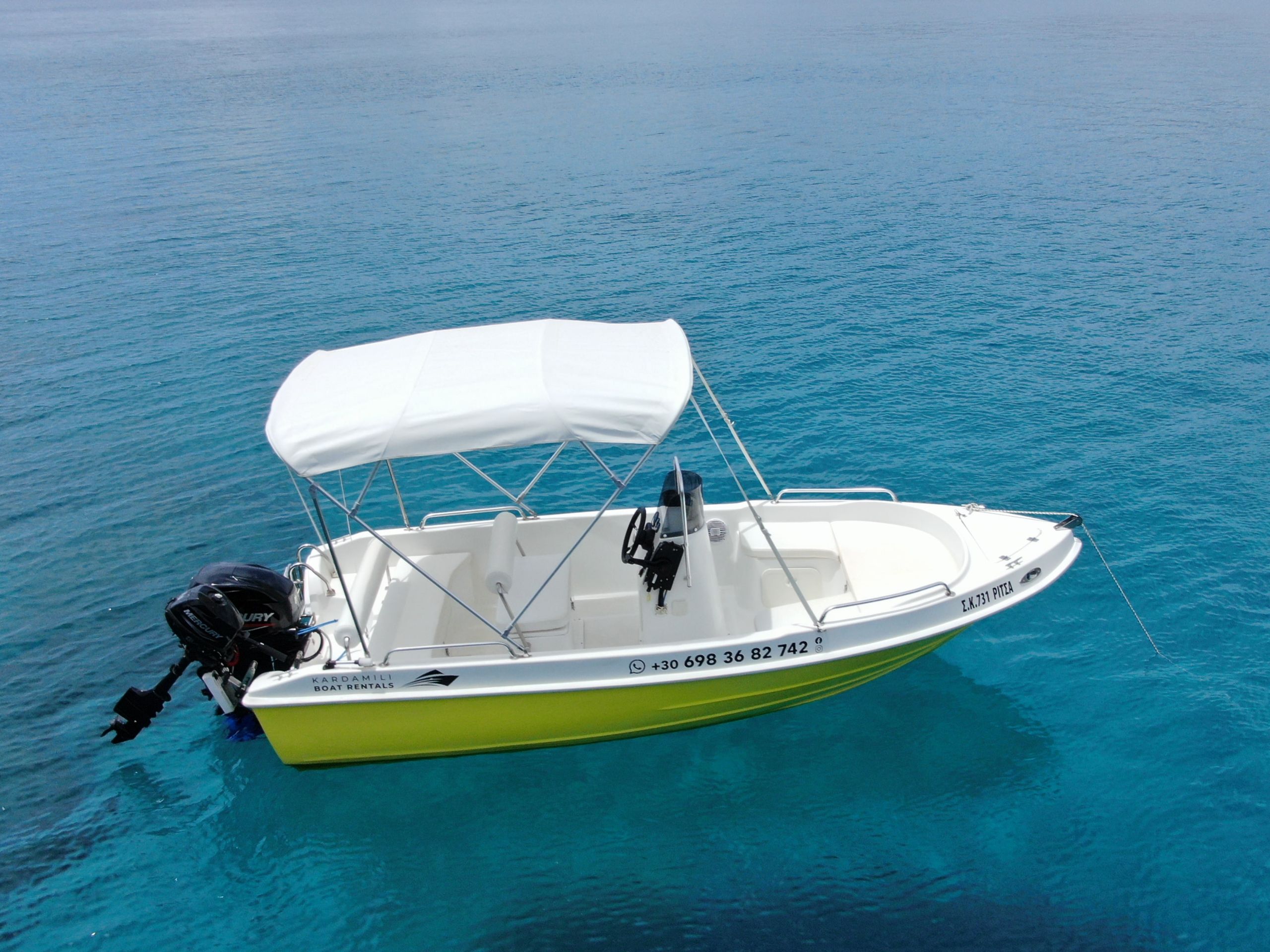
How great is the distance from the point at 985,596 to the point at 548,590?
422 cm

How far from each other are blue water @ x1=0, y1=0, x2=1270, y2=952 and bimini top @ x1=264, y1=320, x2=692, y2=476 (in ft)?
11.8

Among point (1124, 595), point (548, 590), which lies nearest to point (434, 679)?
point (548, 590)

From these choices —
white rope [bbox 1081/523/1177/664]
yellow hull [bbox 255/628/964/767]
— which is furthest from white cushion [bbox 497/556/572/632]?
A: white rope [bbox 1081/523/1177/664]

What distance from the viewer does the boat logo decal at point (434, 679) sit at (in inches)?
339

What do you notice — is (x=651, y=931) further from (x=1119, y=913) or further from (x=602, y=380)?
(x=602, y=380)

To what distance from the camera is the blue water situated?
834cm

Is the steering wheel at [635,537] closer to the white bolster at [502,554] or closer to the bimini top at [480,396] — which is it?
the white bolster at [502,554]

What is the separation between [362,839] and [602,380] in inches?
193

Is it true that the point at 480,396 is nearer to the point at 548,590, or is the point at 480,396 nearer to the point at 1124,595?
the point at 548,590

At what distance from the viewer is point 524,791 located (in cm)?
929

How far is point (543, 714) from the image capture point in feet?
29.3

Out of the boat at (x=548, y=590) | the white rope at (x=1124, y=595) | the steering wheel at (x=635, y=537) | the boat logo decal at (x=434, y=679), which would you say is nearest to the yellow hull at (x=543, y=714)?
the boat at (x=548, y=590)

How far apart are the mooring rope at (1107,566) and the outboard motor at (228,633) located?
23.5ft

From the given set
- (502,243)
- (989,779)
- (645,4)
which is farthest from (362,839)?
(645,4)
